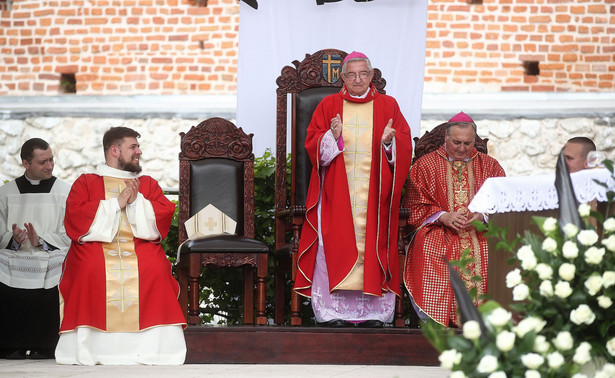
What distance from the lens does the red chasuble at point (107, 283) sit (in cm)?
577

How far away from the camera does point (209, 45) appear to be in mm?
10336

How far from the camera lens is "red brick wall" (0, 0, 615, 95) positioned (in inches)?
396

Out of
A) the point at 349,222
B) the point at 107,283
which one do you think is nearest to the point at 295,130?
the point at 349,222

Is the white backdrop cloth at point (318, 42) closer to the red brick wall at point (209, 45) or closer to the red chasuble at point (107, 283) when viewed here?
the red chasuble at point (107, 283)

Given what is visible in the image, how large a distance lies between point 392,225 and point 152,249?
1.52 metres

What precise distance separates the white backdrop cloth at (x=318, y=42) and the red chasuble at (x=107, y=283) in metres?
1.68

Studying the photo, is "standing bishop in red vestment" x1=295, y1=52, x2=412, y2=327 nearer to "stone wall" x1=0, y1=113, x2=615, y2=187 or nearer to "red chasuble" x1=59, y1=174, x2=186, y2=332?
"red chasuble" x1=59, y1=174, x2=186, y2=332

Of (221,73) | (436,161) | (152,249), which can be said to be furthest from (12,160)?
(436,161)

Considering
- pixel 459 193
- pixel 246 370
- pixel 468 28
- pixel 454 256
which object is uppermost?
pixel 468 28

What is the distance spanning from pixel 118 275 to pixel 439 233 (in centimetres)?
203

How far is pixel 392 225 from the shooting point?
20.1 feet

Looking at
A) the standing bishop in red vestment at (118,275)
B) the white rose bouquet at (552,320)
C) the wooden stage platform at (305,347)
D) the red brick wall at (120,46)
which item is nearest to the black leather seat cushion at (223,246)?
the standing bishop in red vestment at (118,275)

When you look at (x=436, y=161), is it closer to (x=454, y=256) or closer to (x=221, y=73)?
(x=454, y=256)

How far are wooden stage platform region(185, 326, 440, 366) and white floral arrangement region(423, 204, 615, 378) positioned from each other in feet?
8.78
